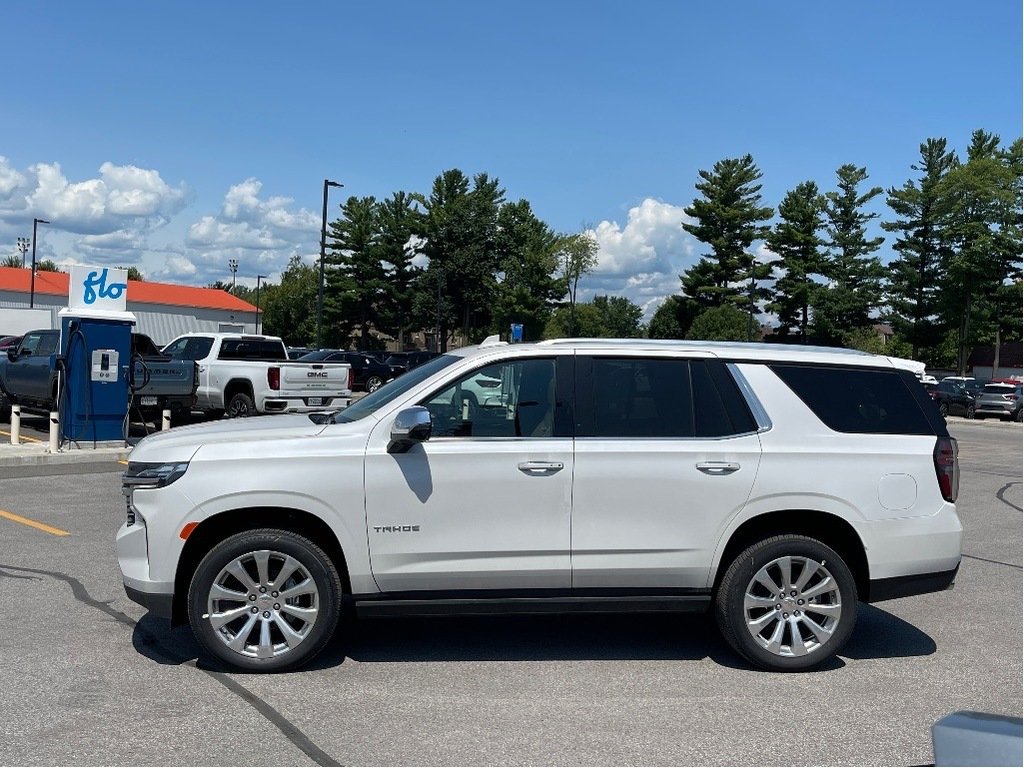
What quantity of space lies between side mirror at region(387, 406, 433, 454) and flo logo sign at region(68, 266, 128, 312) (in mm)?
9843

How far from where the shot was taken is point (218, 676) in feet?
17.0

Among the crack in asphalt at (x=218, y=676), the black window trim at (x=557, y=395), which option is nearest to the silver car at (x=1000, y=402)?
the black window trim at (x=557, y=395)

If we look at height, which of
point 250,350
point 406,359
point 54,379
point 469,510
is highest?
point 406,359

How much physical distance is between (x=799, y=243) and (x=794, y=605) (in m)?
69.3

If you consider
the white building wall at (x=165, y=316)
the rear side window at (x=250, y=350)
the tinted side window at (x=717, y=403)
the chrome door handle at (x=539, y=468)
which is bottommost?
the chrome door handle at (x=539, y=468)

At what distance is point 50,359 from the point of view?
58.9 feet

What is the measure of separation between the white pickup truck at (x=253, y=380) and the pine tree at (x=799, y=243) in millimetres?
56744

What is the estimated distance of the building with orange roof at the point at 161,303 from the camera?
94688mm

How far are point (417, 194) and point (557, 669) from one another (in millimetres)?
77924

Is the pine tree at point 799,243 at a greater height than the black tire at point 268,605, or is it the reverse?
the pine tree at point 799,243

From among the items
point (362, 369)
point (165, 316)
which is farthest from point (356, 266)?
point (362, 369)

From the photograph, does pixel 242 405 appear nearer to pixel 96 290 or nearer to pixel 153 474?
pixel 96 290

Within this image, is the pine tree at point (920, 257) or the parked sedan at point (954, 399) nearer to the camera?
the parked sedan at point (954, 399)

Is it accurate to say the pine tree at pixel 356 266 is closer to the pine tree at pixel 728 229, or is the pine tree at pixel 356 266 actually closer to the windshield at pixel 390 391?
the pine tree at pixel 728 229
